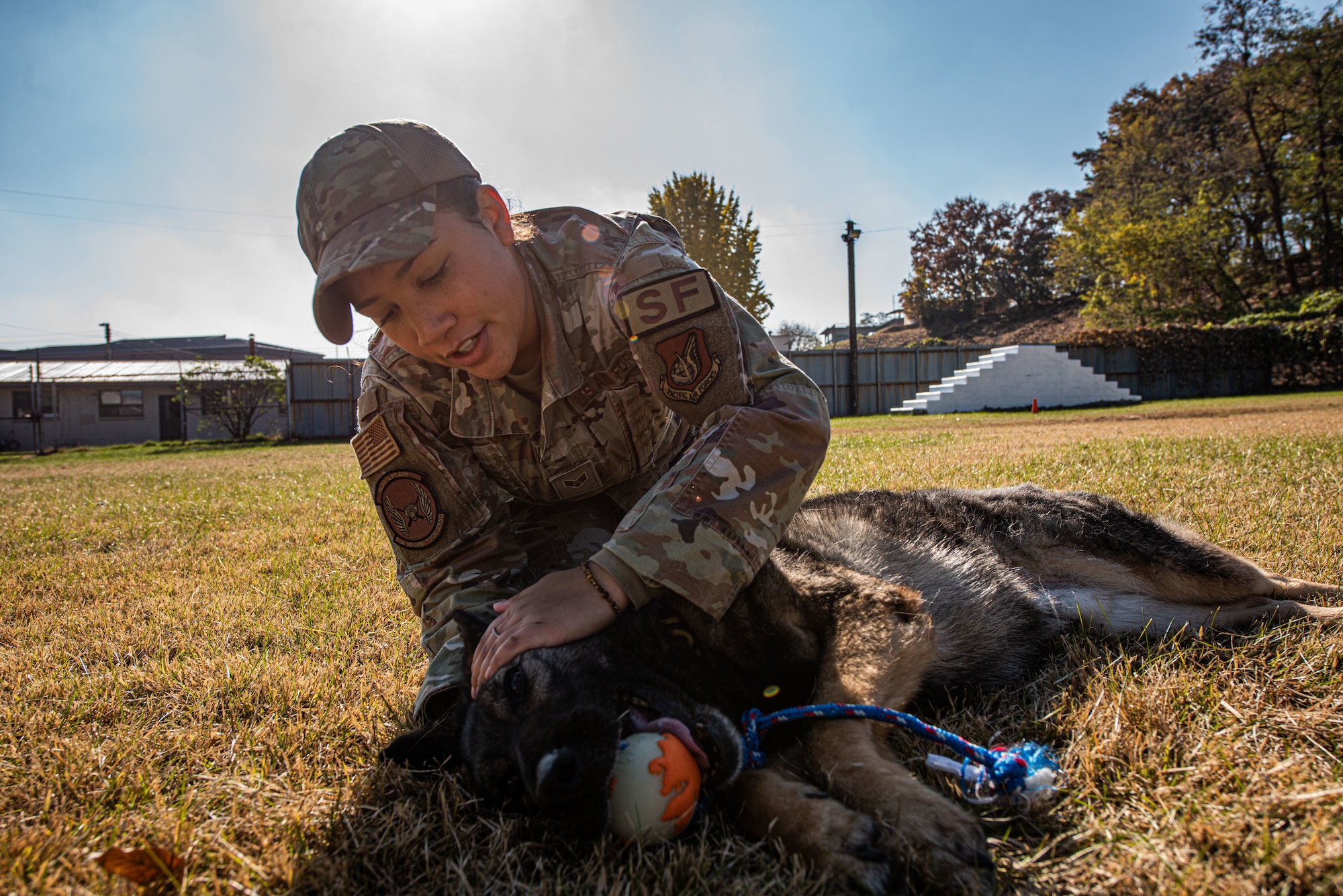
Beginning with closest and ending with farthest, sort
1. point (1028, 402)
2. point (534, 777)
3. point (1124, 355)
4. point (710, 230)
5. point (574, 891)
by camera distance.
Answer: point (574, 891) < point (534, 777) < point (1028, 402) < point (1124, 355) < point (710, 230)

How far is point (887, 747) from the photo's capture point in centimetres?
183

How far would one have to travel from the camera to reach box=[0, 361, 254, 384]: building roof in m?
32.6

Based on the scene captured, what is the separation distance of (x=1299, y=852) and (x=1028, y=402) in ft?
80.9

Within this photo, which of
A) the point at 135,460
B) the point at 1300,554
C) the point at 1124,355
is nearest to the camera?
the point at 1300,554

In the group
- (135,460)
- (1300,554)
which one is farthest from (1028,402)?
(135,460)

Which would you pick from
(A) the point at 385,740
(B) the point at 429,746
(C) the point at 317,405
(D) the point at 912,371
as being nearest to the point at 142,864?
(B) the point at 429,746

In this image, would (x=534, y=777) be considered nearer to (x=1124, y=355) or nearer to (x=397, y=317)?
(x=397, y=317)

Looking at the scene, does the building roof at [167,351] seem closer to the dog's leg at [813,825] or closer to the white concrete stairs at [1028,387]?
the white concrete stairs at [1028,387]

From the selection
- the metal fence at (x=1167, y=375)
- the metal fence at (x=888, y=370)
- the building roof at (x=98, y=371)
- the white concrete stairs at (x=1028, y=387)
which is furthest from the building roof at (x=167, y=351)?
the metal fence at (x=1167, y=375)

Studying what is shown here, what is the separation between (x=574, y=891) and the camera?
135 centimetres

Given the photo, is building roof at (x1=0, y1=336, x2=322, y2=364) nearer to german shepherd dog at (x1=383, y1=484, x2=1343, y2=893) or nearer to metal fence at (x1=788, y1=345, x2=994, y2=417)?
metal fence at (x1=788, y1=345, x2=994, y2=417)

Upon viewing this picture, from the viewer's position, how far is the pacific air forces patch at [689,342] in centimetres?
234

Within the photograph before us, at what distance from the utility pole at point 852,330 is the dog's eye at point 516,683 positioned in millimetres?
24919

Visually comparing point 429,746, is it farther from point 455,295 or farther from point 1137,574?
point 1137,574
